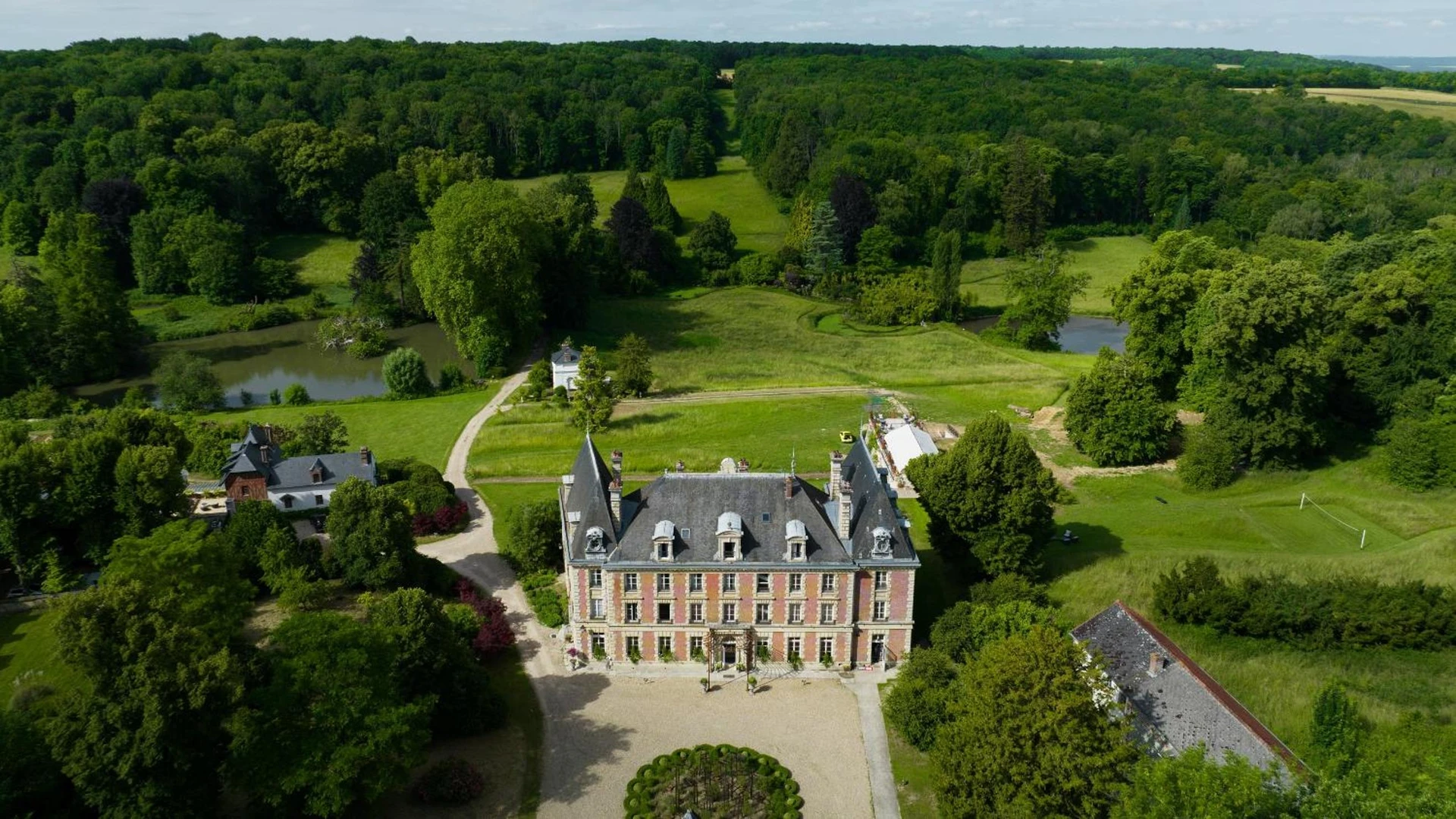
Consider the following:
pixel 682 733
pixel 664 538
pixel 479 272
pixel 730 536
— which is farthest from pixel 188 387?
pixel 682 733

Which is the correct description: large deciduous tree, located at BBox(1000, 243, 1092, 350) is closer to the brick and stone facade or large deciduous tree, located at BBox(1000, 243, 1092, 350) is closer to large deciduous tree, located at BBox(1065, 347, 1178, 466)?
large deciduous tree, located at BBox(1065, 347, 1178, 466)

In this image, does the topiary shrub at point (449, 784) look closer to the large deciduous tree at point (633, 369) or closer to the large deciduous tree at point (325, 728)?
the large deciduous tree at point (325, 728)

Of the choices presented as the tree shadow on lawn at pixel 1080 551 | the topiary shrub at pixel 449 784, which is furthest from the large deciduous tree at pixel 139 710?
the tree shadow on lawn at pixel 1080 551

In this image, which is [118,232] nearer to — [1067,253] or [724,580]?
[724,580]

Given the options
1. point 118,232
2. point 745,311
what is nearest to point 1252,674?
point 745,311

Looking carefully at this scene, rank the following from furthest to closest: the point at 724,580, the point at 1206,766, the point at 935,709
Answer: the point at 724,580 < the point at 935,709 < the point at 1206,766

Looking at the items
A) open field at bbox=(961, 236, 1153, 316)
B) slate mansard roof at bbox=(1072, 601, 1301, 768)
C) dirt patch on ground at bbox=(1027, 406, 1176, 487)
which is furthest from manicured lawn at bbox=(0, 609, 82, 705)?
open field at bbox=(961, 236, 1153, 316)
